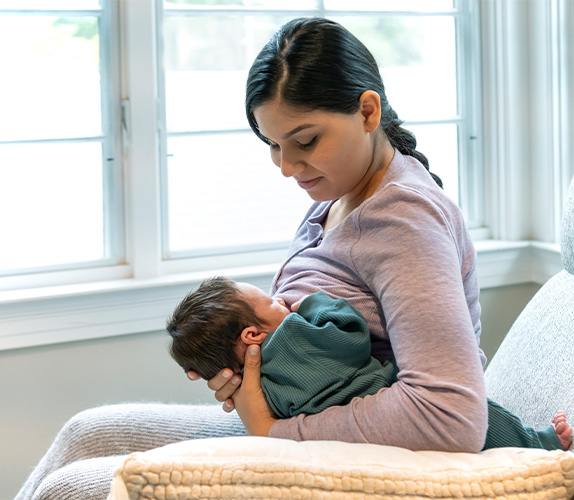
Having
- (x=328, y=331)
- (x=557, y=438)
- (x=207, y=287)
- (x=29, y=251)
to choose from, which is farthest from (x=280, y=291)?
(x=29, y=251)

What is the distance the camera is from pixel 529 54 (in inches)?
96.4

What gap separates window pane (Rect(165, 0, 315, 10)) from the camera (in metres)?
2.15

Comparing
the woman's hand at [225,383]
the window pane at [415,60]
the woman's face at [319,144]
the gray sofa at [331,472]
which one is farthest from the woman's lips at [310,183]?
the window pane at [415,60]

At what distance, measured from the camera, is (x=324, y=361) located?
3.90ft

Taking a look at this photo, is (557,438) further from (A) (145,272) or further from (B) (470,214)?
(B) (470,214)

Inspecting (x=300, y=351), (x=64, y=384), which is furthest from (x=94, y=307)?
(x=300, y=351)

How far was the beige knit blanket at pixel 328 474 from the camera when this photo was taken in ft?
3.22

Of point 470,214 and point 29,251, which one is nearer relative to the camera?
point 29,251

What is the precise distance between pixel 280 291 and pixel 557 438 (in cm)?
53

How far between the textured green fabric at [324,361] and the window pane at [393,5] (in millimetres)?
1394

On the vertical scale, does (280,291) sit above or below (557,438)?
above

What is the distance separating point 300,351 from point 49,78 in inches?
49.7

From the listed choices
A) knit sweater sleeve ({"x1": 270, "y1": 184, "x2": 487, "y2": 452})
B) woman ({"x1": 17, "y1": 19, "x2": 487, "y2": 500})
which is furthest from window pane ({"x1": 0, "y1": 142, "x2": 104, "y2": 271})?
knit sweater sleeve ({"x1": 270, "y1": 184, "x2": 487, "y2": 452})

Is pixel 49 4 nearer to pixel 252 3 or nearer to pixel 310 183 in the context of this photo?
pixel 252 3
